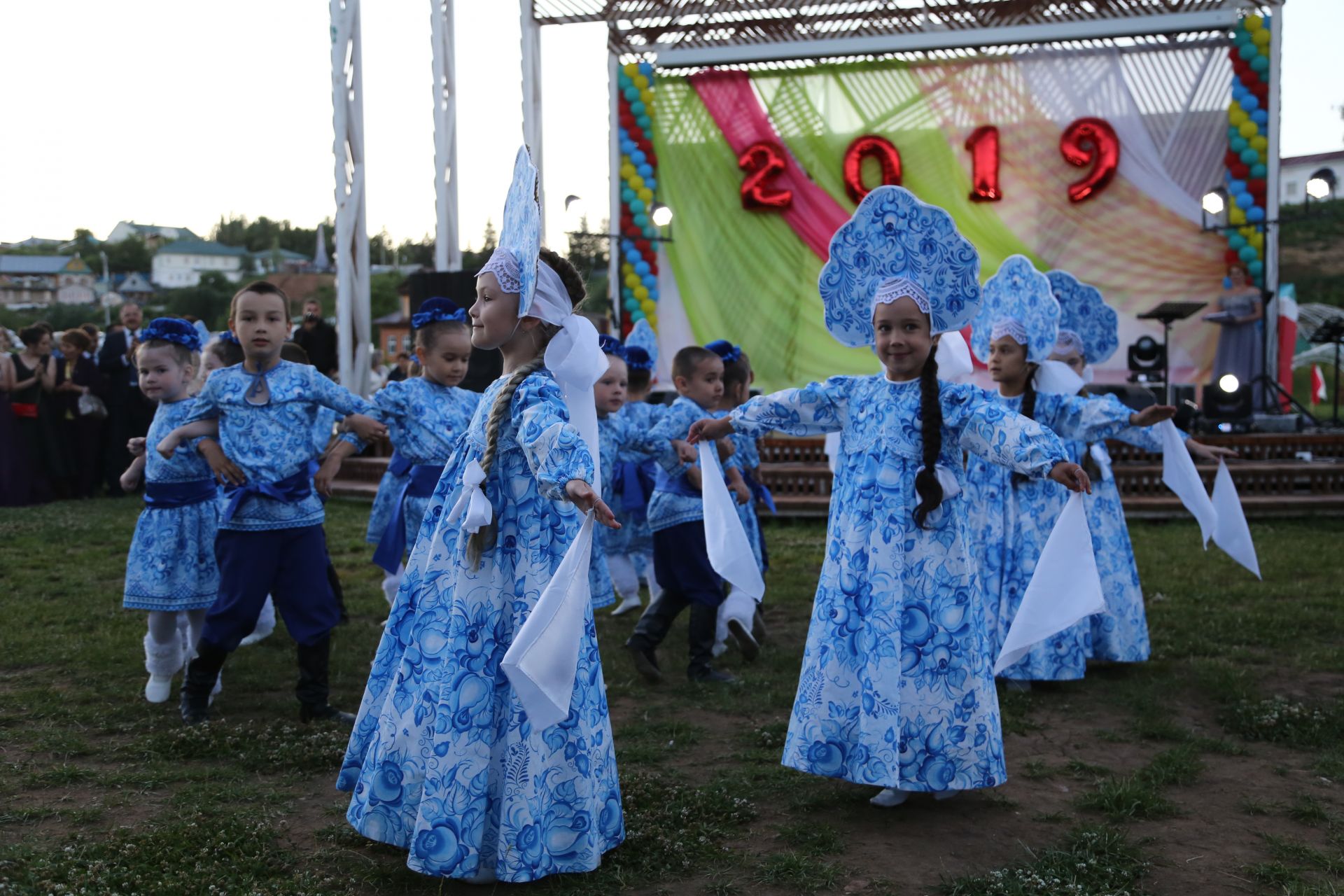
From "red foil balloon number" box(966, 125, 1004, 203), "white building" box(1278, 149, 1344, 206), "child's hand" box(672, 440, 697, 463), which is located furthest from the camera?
"white building" box(1278, 149, 1344, 206)

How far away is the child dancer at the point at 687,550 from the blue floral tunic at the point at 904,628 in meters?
1.65

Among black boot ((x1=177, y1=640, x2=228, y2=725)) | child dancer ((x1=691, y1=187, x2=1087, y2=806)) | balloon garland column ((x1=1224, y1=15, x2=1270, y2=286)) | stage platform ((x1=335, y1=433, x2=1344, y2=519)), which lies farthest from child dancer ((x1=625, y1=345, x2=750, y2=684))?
balloon garland column ((x1=1224, y1=15, x2=1270, y2=286))

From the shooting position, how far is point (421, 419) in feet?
18.1

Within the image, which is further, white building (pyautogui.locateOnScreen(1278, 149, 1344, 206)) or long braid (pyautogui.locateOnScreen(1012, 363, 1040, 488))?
white building (pyautogui.locateOnScreen(1278, 149, 1344, 206))

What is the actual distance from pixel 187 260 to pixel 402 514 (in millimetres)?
134770

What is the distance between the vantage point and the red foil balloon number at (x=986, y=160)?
48.4ft

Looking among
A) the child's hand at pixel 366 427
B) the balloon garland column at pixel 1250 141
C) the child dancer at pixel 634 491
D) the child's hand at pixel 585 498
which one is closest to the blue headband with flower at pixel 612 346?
the child dancer at pixel 634 491

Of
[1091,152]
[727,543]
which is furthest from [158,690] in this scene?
[1091,152]

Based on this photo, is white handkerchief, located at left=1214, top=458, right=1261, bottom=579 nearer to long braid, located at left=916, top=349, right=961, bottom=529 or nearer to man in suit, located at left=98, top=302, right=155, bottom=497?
long braid, located at left=916, top=349, right=961, bottom=529

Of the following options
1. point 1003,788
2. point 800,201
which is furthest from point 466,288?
point 1003,788

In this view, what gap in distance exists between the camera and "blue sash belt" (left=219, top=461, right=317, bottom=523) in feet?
14.9

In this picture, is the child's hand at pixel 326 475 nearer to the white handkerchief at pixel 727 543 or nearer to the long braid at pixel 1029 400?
the white handkerchief at pixel 727 543

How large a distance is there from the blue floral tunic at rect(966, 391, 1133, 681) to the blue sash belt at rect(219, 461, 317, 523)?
289 centimetres

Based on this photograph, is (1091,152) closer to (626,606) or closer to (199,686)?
(626,606)
